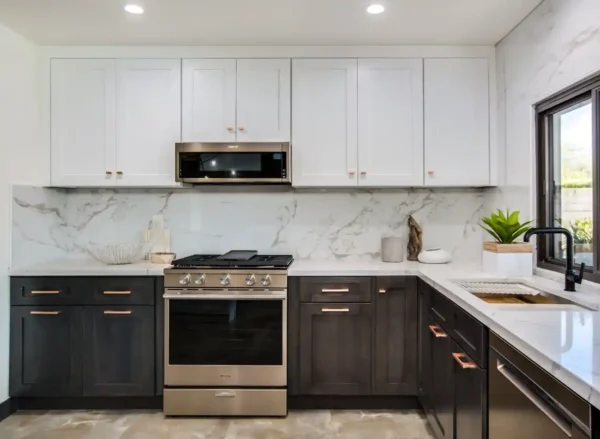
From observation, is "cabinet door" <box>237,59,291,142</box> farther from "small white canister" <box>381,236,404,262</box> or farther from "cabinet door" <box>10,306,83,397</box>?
"cabinet door" <box>10,306,83,397</box>

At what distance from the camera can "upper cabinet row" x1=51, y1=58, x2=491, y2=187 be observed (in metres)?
2.98

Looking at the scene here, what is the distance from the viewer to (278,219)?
3336 mm

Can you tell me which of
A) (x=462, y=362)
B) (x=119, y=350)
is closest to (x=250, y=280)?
(x=119, y=350)

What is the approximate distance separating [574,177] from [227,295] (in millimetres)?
2111

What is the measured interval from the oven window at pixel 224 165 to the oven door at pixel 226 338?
2.66 feet

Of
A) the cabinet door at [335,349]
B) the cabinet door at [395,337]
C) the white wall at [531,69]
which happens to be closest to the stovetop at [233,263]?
the cabinet door at [335,349]

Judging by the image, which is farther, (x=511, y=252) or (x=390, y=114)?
(x=390, y=114)

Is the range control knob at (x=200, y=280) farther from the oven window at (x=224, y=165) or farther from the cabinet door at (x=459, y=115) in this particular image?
the cabinet door at (x=459, y=115)

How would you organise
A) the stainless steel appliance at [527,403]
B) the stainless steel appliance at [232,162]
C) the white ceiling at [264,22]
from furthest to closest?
the stainless steel appliance at [232,162] < the white ceiling at [264,22] < the stainless steel appliance at [527,403]

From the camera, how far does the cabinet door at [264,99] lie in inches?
117

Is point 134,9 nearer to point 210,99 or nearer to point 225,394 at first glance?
point 210,99

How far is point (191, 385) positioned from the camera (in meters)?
2.71

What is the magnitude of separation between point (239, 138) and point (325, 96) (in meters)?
0.67

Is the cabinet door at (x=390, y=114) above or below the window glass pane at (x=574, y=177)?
above
